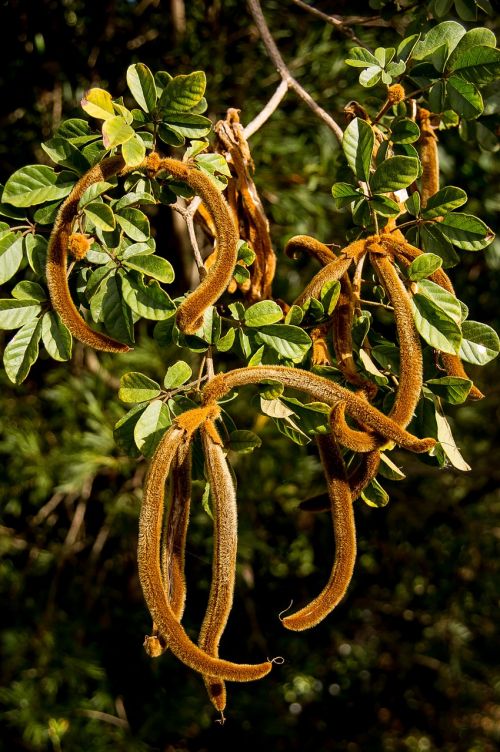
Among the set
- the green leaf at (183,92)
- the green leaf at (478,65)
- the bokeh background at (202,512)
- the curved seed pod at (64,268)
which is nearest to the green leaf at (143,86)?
the green leaf at (183,92)

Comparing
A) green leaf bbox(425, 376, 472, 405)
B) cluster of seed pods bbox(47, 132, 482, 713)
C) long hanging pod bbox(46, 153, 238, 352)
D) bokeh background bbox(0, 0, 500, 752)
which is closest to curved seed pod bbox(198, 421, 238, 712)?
cluster of seed pods bbox(47, 132, 482, 713)

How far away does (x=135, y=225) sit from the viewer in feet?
2.24

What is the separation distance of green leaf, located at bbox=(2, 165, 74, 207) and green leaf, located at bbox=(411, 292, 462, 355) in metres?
0.31

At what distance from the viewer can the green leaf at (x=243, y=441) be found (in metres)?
0.70

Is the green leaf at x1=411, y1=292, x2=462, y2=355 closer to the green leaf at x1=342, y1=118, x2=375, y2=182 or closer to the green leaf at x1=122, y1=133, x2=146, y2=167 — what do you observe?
the green leaf at x1=342, y1=118, x2=375, y2=182

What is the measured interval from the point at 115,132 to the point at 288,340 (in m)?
0.22

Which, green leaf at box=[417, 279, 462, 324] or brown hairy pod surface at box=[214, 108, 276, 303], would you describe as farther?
brown hairy pod surface at box=[214, 108, 276, 303]

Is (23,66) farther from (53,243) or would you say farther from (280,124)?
(53,243)

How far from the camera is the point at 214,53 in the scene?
1.67m

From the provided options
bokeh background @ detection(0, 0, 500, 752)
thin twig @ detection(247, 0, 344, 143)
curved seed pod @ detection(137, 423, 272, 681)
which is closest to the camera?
curved seed pod @ detection(137, 423, 272, 681)

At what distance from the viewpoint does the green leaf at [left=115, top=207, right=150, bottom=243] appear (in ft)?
2.23

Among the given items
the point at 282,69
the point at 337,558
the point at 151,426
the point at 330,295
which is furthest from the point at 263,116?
the point at 337,558

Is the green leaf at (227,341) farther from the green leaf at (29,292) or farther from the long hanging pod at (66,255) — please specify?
the green leaf at (29,292)

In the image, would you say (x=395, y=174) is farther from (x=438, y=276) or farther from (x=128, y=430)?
(x=128, y=430)
